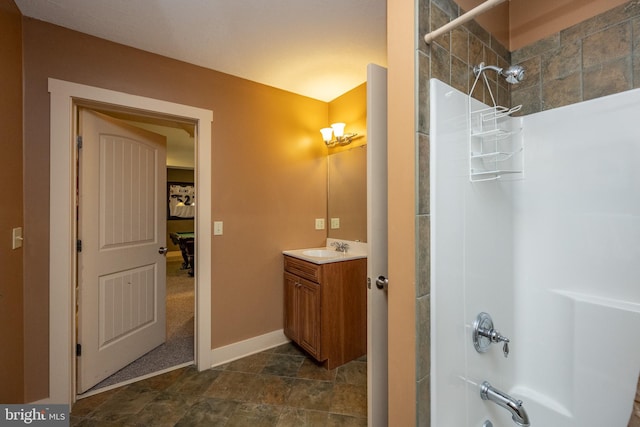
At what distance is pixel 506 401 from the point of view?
1.13 m

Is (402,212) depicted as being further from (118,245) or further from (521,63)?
(118,245)

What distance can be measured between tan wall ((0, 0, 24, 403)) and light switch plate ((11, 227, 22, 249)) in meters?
0.03

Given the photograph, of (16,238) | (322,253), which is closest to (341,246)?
(322,253)

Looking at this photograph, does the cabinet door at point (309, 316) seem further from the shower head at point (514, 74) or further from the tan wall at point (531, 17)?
the tan wall at point (531, 17)

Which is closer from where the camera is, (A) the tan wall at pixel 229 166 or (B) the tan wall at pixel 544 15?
(B) the tan wall at pixel 544 15

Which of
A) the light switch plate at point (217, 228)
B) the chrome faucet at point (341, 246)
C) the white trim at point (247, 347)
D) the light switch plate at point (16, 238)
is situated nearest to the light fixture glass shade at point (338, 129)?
the chrome faucet at point (341, 246)

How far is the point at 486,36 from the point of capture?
136cm

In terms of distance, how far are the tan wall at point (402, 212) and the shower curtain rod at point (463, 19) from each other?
63 millimetres

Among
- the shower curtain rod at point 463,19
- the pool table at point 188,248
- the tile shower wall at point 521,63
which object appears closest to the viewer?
the shower curtain rod at point 463,19

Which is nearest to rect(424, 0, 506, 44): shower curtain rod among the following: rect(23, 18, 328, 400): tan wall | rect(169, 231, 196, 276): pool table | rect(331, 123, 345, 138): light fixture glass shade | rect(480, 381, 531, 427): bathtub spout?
rect(480, 381, 531, 427): bathtub spout

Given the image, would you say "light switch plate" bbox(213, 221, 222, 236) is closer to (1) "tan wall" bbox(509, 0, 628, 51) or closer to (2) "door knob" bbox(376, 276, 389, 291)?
(2) "door knob" bbox(376, 276, 389, 291)

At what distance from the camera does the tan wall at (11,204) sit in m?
1.43

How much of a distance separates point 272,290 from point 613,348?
2.31 metres

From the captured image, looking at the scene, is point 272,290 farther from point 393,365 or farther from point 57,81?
point 57,81
